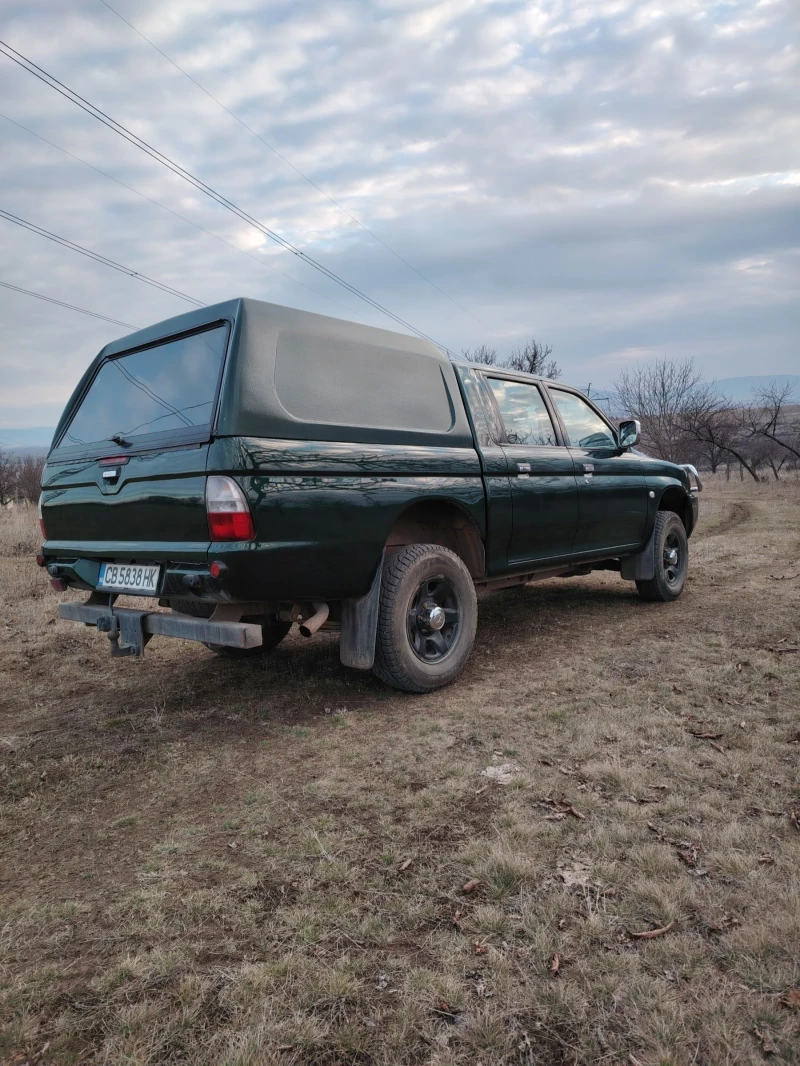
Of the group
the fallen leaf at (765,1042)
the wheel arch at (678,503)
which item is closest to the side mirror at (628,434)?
the wheel arch at (678,503)

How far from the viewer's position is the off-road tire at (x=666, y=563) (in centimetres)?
620

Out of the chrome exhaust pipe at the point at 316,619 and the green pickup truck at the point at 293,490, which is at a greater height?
the green pickup truck at the point at 293,490

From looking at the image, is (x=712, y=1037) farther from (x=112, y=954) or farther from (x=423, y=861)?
(x=112, y=954)

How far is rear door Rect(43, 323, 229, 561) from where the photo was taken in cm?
321

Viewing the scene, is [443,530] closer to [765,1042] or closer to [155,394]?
[155,394]

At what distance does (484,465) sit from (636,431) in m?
2.05

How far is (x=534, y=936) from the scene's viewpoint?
184cm

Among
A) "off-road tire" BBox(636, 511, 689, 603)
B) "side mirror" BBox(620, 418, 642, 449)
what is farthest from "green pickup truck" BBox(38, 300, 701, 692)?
"off-road tire" BBox(636, 511, 689, 603)

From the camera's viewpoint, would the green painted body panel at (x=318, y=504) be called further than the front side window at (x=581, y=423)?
No

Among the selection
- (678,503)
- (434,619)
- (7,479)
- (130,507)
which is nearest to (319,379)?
(130,507)

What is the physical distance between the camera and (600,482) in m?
5.50

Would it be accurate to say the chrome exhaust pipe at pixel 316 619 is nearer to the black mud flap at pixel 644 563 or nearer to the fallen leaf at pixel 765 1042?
the fallen leaf at pixel 765 1042

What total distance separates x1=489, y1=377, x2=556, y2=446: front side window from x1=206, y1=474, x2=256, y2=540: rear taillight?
2200 millimetres

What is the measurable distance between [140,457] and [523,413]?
269 cm
